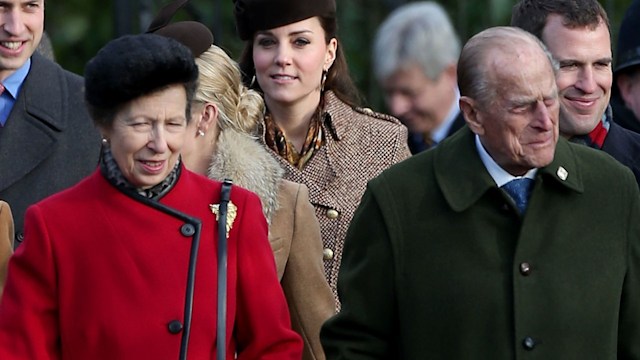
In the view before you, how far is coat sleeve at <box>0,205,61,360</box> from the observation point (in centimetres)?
467

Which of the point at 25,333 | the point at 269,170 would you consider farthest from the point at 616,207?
the point at 25,333

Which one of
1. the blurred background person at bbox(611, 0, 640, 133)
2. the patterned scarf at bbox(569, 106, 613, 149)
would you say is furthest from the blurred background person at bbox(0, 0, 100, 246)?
the blurred background person at bbox(611, 0, 640, 133)

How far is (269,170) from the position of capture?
5.41 metres

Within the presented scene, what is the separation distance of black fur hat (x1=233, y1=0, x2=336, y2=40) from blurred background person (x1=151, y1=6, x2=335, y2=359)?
412mm

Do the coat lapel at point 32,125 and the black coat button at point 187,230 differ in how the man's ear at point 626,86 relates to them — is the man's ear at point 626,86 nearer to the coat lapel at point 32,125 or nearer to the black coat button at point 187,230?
the coat lapel at point 32,125

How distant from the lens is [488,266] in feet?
15.5

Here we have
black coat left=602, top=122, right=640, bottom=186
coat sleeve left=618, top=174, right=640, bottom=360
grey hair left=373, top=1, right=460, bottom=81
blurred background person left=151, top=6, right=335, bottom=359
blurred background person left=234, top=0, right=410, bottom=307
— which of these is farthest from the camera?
grey hair left=373, top=1, right=460, bottom=81

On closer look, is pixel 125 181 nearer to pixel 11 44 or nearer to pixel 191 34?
pixel 191 34

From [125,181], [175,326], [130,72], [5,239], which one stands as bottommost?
[175,326]

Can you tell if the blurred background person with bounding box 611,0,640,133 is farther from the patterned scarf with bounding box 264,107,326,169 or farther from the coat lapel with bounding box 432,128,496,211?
the coat lapel with bounding box 432,128,496,211

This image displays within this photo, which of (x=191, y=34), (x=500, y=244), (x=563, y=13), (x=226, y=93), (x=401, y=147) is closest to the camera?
(x=500, y=244)

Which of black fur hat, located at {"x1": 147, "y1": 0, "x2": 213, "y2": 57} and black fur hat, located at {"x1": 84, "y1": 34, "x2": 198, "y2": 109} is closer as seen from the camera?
black fur hat, located at {"x1": 84, "y1": 34, "x2": 198, "y2": 109}

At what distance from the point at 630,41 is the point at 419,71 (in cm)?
114

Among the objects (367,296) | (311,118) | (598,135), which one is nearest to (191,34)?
(311,118)
